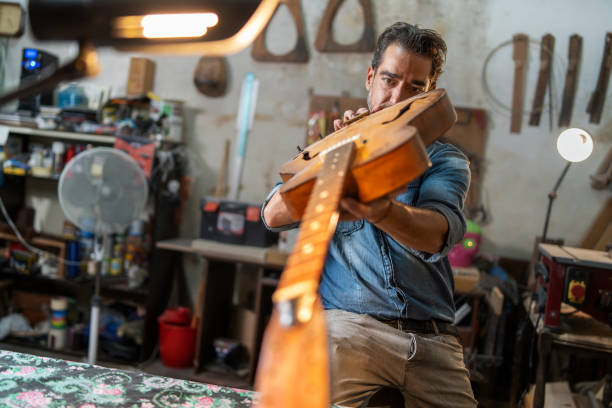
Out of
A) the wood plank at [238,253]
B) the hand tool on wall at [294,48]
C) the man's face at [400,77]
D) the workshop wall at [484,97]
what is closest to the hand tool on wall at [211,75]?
the workshop wall at [484,97]

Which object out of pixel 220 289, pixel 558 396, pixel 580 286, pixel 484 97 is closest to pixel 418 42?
pixel 580 286

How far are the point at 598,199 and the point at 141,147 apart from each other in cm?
333

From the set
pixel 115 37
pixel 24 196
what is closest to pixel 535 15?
pixel 115 37

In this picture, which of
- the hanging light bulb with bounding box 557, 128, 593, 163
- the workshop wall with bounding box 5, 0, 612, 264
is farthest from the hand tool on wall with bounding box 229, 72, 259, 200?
the hanging light bulb with bounding box 557, 128, 593, 163

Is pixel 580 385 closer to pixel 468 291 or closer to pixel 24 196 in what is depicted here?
pixel 468 291

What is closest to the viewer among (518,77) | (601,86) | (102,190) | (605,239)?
(102,190)

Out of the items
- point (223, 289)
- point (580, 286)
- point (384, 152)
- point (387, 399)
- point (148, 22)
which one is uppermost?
point (148, 22)

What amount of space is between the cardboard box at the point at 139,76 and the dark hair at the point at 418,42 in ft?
10.1

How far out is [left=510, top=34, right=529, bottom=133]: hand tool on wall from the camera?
3717mm

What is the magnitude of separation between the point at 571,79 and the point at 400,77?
2745 mm

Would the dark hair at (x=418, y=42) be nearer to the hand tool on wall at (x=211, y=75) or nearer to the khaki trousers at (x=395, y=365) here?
the khaki trousers at (x=395, y=365)

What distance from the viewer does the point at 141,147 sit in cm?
378

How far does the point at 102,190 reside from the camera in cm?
323

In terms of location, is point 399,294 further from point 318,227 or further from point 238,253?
point 238,253
